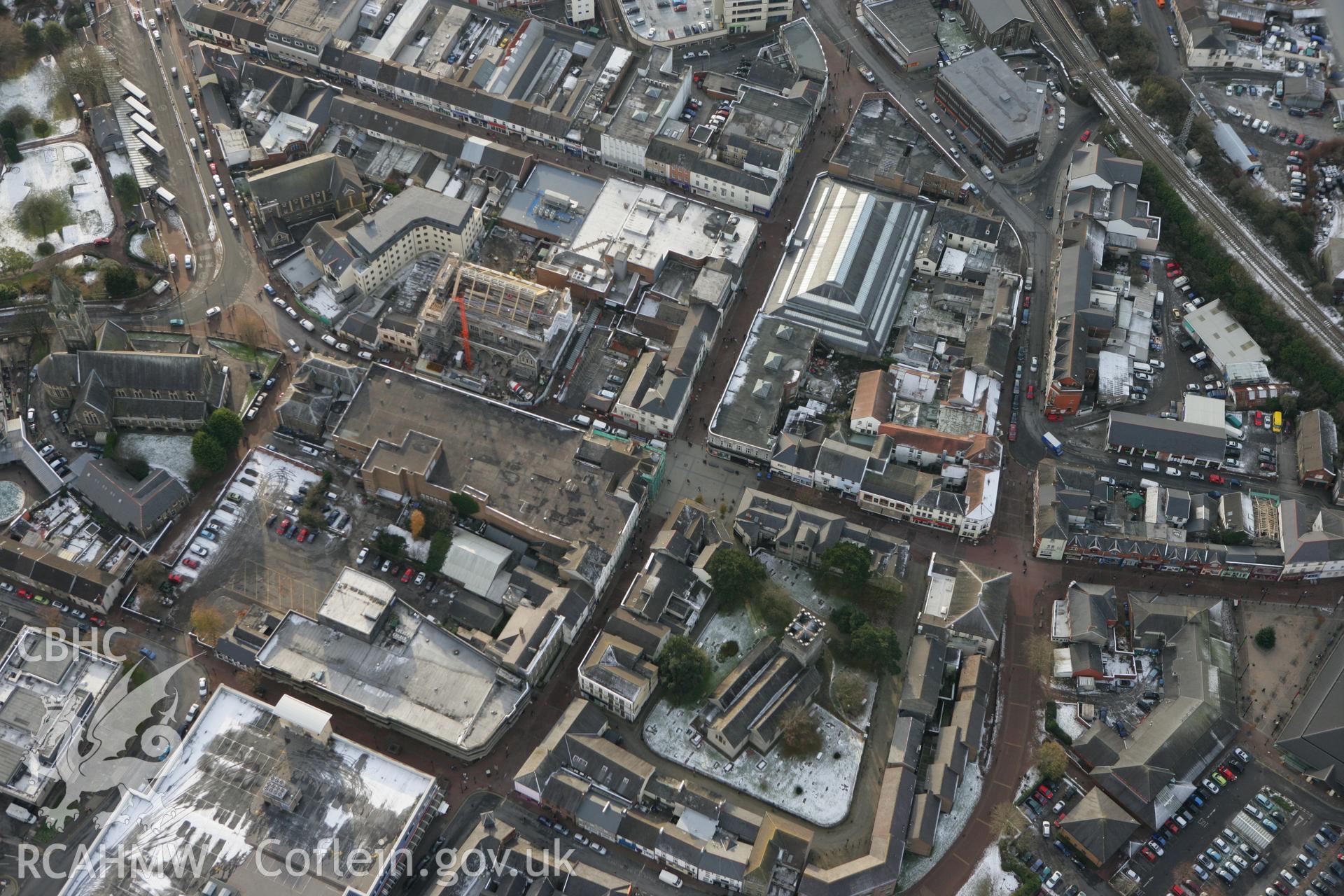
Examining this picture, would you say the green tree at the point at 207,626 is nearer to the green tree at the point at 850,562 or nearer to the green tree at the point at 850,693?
the green tree at the point at 850,693

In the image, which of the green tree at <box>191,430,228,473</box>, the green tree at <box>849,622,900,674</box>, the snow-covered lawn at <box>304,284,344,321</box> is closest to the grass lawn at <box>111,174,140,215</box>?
the snow-covered lawn at <box>304,284,344,321</box>

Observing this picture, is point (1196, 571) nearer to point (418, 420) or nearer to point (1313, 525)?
point (1313, 525)

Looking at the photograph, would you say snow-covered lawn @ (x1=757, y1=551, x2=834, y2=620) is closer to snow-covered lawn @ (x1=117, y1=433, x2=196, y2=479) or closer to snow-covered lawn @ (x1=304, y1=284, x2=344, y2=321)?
snow-covered lawn @ (x1=304, y1=284, x2=344, y2=321)

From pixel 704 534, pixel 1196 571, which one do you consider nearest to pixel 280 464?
pixel 704 534

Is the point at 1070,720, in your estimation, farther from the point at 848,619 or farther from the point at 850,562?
the point at 850,562

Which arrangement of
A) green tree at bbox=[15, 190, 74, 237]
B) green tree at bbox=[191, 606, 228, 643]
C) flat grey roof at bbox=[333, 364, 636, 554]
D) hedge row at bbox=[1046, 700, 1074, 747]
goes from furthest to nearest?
1. green tree at bbox=[15, 190, 74, 237]
2. flat grey roof at bbox=[333, 364, 636, 554]
3. green tree at bbox=[191, 606, 228, 643]
4. hedge row at bbox=[1046, 700, 1074, 747]
